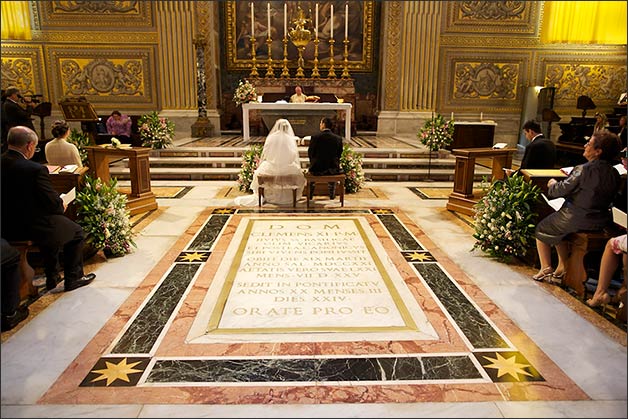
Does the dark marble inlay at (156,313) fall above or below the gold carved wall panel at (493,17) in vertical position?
below

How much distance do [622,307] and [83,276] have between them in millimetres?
4820

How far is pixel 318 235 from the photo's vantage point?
6.40 metres

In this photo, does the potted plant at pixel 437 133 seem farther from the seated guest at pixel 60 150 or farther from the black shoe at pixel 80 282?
the black shoe at pixel 80 282

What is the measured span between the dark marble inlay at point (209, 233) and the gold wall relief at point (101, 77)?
8570 millimetres

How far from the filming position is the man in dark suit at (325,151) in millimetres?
7641

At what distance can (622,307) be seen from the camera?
4008 mm

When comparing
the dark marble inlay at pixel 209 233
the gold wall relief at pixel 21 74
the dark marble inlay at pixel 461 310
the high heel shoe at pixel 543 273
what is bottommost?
the dark marble inlay at pixel 209 233

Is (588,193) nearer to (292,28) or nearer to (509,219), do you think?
(509,219)

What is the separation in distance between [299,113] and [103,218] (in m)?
7.67

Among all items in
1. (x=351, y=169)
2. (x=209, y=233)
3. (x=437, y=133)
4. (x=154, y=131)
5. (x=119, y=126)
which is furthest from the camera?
(x=119, y=126)

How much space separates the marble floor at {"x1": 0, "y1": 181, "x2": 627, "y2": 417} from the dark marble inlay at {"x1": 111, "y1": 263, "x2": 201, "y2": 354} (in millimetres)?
16

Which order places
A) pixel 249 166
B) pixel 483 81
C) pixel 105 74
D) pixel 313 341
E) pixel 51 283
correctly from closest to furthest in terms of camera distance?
pixel 313 341, pixel 51 283, pixel 249 166, pixel 105 74, pixel 483 81

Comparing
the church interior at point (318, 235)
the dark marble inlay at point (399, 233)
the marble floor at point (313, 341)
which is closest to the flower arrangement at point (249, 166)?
the church interior at point (318, 235)

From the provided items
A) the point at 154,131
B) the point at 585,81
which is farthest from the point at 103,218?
the point at 585,81
